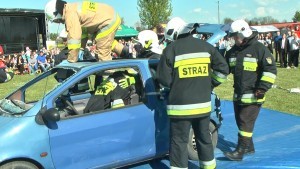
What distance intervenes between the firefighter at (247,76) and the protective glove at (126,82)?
1445 mm

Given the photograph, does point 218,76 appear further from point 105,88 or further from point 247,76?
point 105,88

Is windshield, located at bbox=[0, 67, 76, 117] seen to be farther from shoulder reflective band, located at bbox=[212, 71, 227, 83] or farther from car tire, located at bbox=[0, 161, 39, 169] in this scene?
shoulder reflective band, located at bbox=[212, 71, 227, 83]

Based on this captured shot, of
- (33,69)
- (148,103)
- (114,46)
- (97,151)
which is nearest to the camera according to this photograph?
(97,151)

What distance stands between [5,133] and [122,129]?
1220 millimetres

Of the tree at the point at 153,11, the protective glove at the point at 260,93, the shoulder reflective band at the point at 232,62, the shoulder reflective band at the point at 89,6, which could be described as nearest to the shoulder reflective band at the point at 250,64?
the shoulder reflective band at the point at 232,62

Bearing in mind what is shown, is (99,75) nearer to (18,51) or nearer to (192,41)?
(192,41)

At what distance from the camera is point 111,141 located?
4.24 m

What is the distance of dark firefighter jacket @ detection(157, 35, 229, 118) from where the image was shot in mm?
Result: 3980

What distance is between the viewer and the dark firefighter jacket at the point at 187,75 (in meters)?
3.98

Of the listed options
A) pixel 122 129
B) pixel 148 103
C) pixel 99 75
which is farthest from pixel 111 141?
pixel 99 75

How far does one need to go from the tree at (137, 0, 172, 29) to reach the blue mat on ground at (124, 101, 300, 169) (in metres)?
32.7

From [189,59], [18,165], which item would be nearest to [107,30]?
[189,59]

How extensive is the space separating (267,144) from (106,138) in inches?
103

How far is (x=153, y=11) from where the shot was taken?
3931 centimetres
